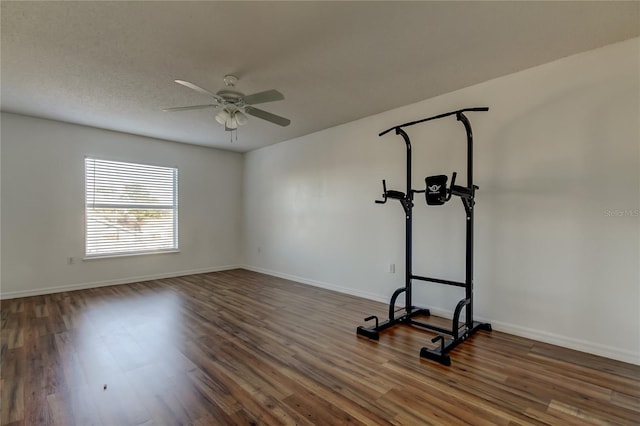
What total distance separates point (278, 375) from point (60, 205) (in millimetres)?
4677

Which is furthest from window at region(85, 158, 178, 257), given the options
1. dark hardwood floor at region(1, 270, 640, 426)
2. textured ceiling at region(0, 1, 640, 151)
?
dark hardwood floor at region(1, 270, 640, 426)

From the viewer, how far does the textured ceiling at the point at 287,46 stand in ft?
6.91

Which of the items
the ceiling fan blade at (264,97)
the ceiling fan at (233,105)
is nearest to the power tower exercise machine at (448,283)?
the ceiling fan blade at (264,97)

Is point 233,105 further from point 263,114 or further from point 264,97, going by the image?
point 264,97

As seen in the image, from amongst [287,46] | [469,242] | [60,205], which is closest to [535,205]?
[469,242]

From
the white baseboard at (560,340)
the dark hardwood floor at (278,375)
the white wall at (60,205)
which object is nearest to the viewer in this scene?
the dark hardwood floor at (278,375)

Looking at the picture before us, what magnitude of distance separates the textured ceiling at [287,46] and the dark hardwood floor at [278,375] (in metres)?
A: 2.62

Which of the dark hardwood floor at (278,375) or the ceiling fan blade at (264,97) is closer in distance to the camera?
the dark hardwood floor at (278,375)

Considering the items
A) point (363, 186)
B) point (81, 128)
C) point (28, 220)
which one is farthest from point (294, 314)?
point (81, 128)

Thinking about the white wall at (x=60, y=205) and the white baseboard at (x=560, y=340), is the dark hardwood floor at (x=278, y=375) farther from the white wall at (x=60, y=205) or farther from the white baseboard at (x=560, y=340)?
the white wall at (x=60, y=205)

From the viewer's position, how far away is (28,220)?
4.44m

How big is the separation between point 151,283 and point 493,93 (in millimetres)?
5837

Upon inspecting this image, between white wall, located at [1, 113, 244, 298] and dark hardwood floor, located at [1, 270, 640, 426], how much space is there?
3.98 feet

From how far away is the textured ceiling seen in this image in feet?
6.91
